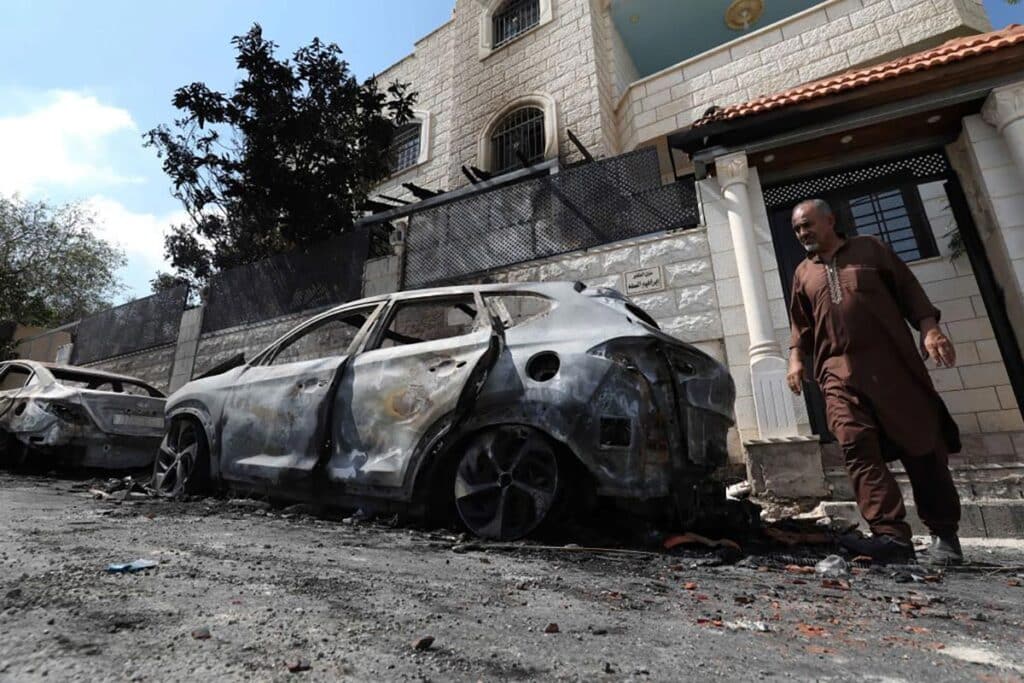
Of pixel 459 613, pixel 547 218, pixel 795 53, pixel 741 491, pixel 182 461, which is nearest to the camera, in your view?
pixel 459 613

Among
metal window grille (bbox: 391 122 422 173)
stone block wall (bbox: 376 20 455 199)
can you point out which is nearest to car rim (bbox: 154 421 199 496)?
stone block wall (bbox: 376 20 455 199)

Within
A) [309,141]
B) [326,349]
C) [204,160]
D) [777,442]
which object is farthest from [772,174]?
[204,160]

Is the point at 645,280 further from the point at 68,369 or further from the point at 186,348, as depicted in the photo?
the point at 186,348

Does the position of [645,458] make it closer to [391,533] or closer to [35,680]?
[391,533]

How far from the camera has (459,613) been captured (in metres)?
1.43

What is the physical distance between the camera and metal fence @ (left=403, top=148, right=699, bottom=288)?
20.5 ft

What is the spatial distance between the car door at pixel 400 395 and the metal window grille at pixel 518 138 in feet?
30.9

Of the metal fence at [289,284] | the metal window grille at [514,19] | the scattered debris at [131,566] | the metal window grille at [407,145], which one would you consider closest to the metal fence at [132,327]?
the metal fence at [289,284]

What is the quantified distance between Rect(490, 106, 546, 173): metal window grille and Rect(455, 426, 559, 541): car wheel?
1000cm

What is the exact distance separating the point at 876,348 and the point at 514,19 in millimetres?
14307

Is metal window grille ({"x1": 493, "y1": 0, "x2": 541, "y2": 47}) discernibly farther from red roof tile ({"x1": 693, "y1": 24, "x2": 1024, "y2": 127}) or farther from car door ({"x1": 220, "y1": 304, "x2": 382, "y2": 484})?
car door ({"x1": 220, "y1": 304, "x2": 382, "y2": 484})

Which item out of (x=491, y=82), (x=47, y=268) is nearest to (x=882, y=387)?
(x=491, y=82)

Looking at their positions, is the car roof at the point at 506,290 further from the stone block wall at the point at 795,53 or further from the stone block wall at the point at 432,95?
the stone block wall at the point at 432,95

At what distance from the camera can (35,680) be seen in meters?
0.88
